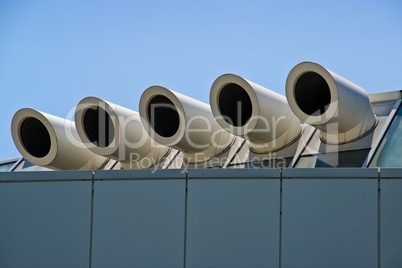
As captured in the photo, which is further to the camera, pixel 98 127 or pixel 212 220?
pixel 98 127

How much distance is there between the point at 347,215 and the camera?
1070 cm

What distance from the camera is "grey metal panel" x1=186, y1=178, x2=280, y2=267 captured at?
10820 mm

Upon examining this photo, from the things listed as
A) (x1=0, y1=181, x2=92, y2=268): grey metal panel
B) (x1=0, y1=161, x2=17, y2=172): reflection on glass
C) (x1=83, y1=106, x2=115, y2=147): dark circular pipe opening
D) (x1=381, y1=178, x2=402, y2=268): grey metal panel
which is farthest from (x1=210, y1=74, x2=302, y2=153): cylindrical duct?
(x1=0, y1=161, x2=17, y2=172): reflection on glass

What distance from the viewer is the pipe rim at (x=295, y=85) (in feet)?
51.5

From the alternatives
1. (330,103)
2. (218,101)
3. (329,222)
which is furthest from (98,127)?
(329,222)

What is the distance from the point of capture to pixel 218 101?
17.5 meters

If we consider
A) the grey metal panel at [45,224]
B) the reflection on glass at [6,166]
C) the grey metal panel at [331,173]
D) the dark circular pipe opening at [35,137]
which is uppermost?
the dark circular pipe opening at [35,137]

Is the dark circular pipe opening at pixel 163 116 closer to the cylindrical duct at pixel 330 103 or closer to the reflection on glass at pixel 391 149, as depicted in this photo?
the cylindrical duct at pixel 330 103

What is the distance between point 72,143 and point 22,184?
8313 mm

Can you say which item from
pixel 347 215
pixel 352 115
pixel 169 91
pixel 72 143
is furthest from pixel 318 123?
pixel 72 143

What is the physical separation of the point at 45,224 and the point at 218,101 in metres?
6.96

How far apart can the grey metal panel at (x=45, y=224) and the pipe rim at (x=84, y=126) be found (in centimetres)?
721

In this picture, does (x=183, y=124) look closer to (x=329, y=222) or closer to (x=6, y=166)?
(x=329, y=222)

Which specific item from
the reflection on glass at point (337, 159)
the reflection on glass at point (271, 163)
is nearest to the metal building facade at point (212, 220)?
the reflection on glass at point (337, 159)
